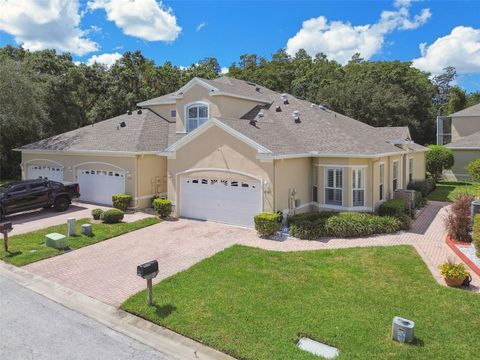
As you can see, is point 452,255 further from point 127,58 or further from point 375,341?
point 127,58

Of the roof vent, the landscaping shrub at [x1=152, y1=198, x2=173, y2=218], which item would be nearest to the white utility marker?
the landscaping shrub at [x1=152, y1=198, x2=173, y2=218]

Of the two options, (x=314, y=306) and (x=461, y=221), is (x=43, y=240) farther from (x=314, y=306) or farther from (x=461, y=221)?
(x=461, y=221)

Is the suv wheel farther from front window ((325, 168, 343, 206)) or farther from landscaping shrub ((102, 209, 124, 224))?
front window ((325, 168, 343, 206))

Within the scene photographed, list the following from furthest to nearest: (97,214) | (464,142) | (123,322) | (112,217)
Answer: (464,142)
(97,214)
(112,217)
(123,322)

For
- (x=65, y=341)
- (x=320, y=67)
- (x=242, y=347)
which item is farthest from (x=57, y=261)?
(x=320, y=67)

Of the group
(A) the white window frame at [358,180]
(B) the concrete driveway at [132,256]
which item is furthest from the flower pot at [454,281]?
(A) the white window frame at [358,180]

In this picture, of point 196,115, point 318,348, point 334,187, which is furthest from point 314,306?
point 196,115
